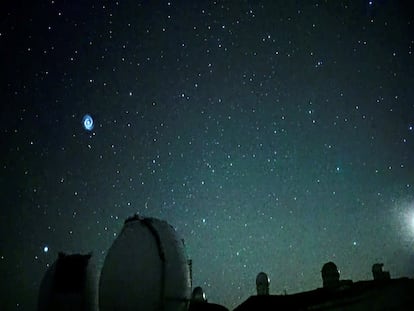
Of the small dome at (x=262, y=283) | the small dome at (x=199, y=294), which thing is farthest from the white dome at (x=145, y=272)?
the small dome at (x=199, y=294)

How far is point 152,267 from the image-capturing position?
13.4m

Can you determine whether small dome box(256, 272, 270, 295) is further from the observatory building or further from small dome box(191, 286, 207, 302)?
the observatory building

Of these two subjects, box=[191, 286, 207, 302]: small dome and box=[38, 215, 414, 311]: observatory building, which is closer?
box=[38, 215, 414, 311]: observatory building

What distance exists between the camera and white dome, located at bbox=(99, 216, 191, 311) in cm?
1302

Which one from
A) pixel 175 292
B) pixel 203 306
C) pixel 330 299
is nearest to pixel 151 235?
pixel 175 292

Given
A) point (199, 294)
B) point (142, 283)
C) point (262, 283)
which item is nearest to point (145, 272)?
point (142, 283)

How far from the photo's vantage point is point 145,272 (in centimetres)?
1329

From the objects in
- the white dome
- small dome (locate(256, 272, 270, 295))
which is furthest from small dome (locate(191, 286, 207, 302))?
the white dome

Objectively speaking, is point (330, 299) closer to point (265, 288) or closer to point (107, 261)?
point (107, 261)

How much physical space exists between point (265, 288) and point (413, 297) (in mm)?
14565

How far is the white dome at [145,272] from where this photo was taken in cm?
1302

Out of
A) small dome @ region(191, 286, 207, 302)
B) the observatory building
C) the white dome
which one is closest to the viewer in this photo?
the white dome

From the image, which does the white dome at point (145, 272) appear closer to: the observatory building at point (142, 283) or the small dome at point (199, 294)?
the observatory building at point (142, 283)

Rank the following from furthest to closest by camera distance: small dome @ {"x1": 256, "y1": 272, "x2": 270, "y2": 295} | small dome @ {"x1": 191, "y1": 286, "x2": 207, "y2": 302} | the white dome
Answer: small dome @ {"x1": 191, "y1": 286, "x2": 207, "y2": 302}, small dome @ {"x1": 256, "y1": 272, "x2": 270, "y2": 295}, the white dome
